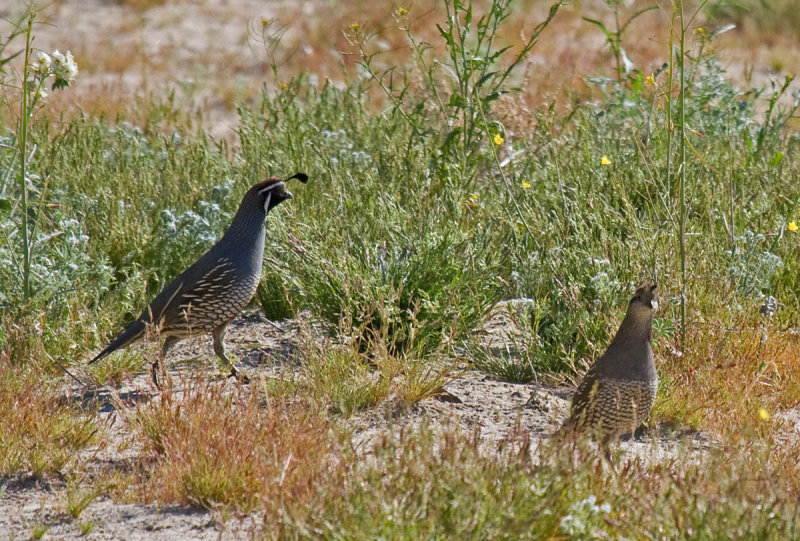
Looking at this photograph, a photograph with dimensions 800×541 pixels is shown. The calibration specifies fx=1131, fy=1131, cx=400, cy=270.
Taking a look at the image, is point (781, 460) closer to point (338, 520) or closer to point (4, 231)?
point (338, 520)

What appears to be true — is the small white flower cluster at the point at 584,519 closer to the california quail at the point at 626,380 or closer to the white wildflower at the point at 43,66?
Result: the california quail at the point at 626,380

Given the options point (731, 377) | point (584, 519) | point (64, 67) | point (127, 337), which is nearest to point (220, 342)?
Result: point (127, 337)

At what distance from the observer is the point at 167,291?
5477 millimetres

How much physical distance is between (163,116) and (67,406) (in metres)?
4.71

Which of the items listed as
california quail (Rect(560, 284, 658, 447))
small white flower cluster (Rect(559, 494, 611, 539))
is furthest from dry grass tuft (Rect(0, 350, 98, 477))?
small white flower cluster (Rect(559, 494, 611, 539))

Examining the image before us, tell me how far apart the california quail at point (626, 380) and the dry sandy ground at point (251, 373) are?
5.1 inches

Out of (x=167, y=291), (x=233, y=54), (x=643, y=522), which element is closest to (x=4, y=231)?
(x=167, y=291)

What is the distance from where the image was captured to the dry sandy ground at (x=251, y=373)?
376 centimetres

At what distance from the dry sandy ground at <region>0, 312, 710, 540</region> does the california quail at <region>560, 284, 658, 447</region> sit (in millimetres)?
128

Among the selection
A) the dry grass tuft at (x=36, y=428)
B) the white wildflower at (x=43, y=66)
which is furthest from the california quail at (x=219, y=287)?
the white wildflower at (x=43, y=66)

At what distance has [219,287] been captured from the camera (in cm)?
532

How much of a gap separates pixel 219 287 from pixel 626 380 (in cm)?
204

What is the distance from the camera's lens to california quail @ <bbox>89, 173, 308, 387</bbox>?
5.28 meters

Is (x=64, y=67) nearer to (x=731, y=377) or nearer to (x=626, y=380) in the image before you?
(x=626, y=380)
